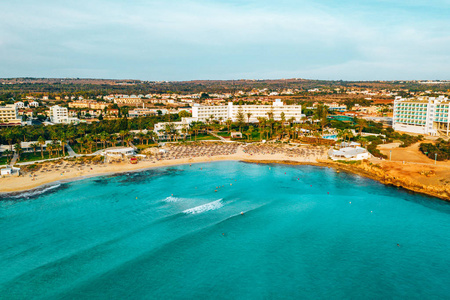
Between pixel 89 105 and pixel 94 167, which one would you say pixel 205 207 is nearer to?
pixel 94 167

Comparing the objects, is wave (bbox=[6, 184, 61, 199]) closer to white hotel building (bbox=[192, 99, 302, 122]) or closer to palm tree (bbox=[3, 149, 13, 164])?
palm tree (bbox=[3, 149, 13, 164])

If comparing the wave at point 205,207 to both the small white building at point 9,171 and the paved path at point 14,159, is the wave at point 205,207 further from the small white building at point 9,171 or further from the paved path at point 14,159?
the paved path at point 14,159

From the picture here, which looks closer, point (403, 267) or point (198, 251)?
point (403, 267)

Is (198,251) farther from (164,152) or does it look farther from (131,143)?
(131,143)

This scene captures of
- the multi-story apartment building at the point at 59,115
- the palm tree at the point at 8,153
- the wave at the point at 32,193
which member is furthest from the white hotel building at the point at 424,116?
the multi-story apartment building at the point at 59,115

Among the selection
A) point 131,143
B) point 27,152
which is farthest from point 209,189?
point 27,152

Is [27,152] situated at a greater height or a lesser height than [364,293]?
greater

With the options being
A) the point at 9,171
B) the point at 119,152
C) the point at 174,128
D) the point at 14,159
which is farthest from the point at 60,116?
the point at 9,171
